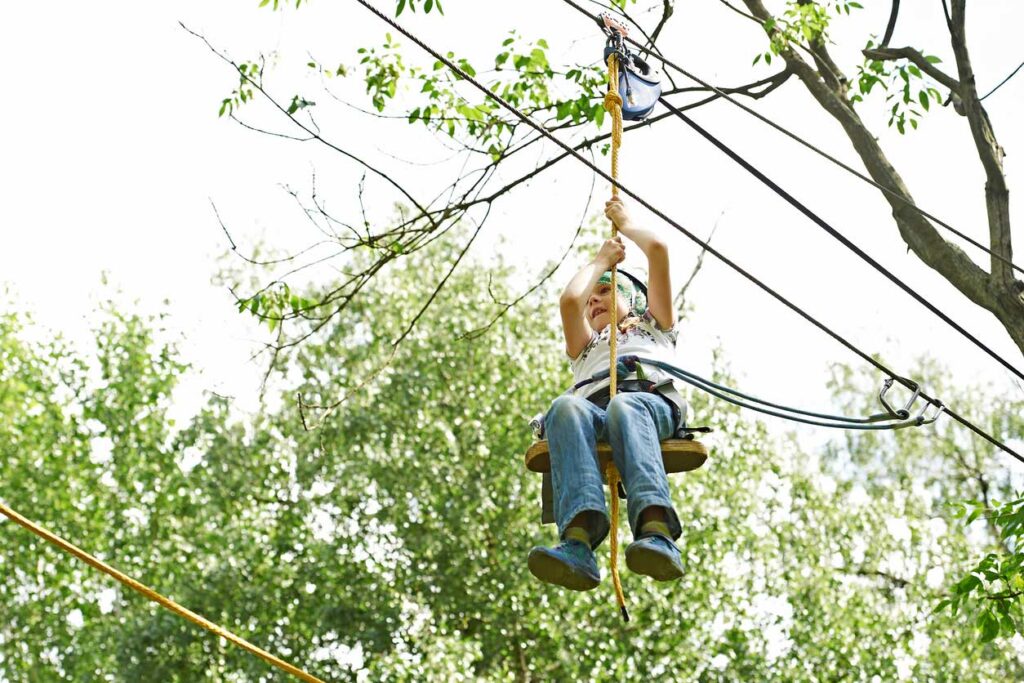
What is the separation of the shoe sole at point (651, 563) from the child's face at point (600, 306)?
1.04m

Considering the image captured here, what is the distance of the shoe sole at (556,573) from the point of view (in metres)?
3.84

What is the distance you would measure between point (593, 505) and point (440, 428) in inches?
445

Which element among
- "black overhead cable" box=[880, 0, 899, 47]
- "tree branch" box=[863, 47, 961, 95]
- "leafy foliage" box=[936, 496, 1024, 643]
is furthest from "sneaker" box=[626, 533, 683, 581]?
"black overhead cable" box=[880, 0, 899, 47]

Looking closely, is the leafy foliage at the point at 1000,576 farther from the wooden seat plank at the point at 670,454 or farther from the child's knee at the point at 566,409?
the child's knee at the point at 566,409

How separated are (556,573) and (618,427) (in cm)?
48

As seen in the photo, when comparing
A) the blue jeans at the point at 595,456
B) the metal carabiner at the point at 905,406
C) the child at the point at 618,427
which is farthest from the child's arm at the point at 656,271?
the metal carabiner at the point at 905,406

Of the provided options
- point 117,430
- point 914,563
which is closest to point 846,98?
point 914,563

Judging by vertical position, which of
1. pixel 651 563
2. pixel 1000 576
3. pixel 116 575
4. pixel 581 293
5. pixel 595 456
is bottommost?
pixel 116 575

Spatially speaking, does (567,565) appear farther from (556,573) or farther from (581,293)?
(581,293)

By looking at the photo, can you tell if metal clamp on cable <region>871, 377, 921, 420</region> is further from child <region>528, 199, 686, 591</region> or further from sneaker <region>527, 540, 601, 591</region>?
sneaker <region>527, 540, 601, 591</region>

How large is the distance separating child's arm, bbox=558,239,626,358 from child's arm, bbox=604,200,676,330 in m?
0.08

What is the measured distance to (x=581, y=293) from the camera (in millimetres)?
4488

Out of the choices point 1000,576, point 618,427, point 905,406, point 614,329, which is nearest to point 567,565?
point 618,427

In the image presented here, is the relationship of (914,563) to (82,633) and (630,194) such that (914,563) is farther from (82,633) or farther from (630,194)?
(630,194)
